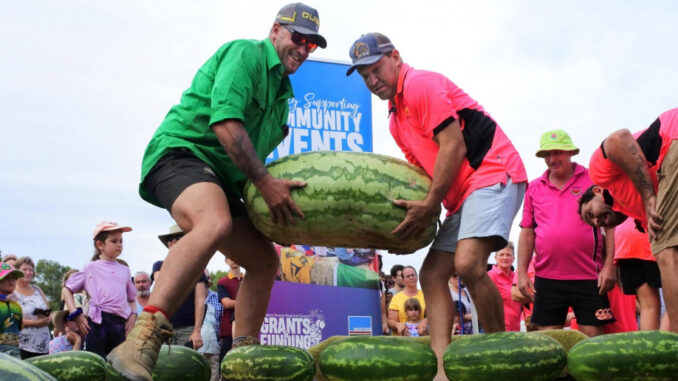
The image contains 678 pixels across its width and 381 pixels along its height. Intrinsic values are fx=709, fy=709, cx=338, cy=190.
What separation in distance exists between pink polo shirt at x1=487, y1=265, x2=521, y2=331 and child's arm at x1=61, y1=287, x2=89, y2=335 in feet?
15.7

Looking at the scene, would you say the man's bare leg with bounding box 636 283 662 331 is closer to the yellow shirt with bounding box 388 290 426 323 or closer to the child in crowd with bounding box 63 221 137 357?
the yellow shirt with bounding box 388 290 426 323

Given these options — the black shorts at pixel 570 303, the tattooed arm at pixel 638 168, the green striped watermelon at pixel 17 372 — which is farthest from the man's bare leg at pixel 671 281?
the green striped watermelon at pixel 17 372

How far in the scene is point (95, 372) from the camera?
11.9 ft

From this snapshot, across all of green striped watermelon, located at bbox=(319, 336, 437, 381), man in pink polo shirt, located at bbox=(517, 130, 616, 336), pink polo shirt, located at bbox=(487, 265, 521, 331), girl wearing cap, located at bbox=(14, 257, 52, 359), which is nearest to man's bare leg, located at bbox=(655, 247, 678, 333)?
green striped watermelon, located at bbox=(319, 336, 437, 381)

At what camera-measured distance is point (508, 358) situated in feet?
11.6

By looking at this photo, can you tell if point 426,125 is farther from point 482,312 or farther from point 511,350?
point 511,350

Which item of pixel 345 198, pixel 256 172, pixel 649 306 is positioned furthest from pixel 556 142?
pixel 256 172

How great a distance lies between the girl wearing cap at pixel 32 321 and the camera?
28.8ft

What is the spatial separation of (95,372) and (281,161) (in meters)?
1.59

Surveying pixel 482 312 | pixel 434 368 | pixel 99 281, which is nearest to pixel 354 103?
pixel 99 281

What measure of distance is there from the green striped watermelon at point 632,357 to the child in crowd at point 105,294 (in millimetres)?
6149

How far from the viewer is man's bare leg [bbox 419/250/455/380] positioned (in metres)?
4.40

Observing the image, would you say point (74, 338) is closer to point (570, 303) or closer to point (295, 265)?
point (295, 265)

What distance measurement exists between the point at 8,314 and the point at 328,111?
4.16 meters
